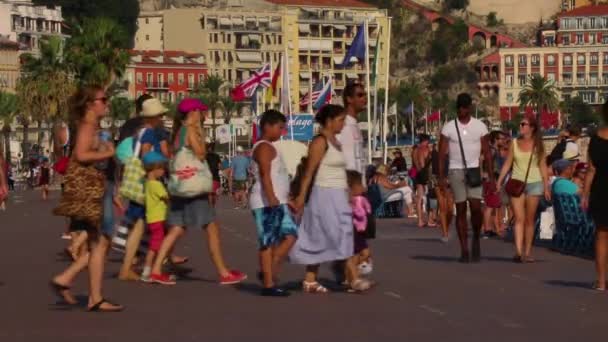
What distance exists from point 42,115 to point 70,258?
10132cm

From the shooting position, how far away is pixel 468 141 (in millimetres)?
22016

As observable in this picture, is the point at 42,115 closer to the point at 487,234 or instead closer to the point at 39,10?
the point at 39,10

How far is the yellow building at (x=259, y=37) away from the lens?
181375 mm

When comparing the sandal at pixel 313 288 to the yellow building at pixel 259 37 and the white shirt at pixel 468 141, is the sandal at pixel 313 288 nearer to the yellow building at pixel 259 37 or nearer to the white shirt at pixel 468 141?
the white shirt at pixel 468 141

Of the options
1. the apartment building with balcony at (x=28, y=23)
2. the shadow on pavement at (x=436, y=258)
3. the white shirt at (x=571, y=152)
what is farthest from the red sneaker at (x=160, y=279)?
the apartment building with balcony at (x=28, y=23)

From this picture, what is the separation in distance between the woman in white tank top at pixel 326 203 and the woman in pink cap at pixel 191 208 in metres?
1.28

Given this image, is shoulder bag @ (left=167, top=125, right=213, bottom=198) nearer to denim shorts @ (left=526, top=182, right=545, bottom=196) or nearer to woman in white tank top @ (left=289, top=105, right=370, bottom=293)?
woman in white tank top @ (left=289, top=105, right=370, bottom=293)

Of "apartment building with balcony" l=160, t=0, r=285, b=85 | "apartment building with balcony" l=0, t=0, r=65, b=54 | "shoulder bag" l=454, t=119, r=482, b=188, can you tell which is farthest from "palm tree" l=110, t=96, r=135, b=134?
"shoulder bag" l=454, t=119, r=482, b=188

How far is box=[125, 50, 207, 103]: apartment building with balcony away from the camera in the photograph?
171875mm

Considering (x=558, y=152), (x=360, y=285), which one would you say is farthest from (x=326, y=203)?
(x=558, y=152)

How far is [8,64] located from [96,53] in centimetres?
5267

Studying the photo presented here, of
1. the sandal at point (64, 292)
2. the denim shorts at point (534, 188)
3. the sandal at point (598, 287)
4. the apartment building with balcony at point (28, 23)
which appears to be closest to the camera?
the sandal at point (64, 292)

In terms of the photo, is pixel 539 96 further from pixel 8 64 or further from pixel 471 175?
pixel 471 175

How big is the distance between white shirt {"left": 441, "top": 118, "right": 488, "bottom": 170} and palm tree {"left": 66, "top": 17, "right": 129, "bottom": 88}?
79.4 m
